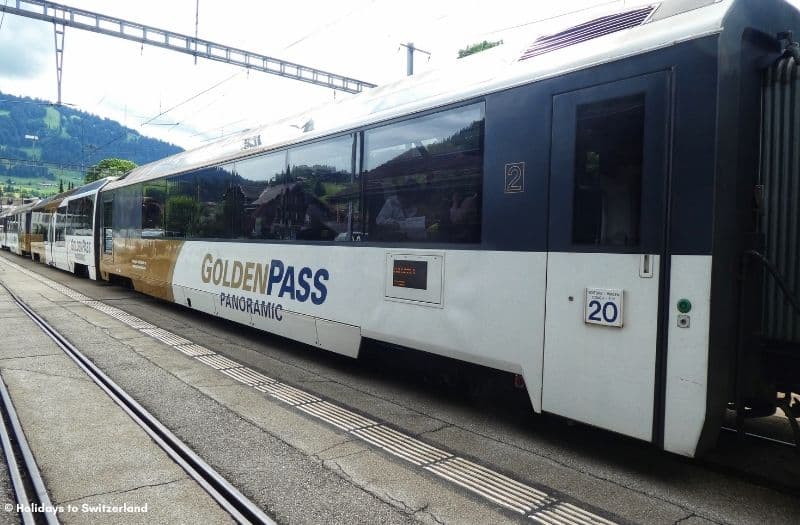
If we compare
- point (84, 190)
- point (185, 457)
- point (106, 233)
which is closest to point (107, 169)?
point (84, 190)

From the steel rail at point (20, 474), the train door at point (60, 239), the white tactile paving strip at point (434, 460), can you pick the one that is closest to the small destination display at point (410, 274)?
the white tactile paving strip at point (434, 460)

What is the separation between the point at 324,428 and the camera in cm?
450

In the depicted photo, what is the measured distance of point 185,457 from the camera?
12.7 feet

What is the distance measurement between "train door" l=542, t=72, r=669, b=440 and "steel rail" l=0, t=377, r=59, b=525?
3.09 m

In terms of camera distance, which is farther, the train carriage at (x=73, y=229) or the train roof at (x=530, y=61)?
the train carriage at (x=73, y=229)

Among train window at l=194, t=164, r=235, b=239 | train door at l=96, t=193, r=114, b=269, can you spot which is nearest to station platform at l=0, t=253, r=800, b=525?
train window at l=194, t=164, r=235, b=239

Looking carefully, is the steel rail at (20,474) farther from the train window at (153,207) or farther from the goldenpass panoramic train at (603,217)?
the train window at (153,207)

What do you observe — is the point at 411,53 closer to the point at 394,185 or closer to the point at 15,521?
the point at 394,185

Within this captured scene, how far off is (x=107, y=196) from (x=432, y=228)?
12.6 metres

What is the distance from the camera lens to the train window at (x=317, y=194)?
19.0 feet

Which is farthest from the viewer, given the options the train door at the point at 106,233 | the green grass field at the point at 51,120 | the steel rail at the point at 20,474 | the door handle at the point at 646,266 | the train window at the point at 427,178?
the green grass field at the point at 51,120

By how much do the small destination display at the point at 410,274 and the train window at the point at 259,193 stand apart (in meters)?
2.34

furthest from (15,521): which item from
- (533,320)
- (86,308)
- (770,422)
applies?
(86,308)

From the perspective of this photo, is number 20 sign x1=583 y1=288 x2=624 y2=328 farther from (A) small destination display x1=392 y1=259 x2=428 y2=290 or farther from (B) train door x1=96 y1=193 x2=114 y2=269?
(B) train door x1=96 y1=193 x2=114 y2=269
